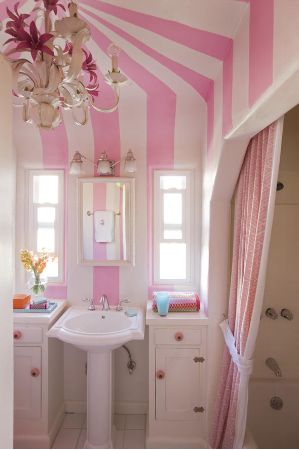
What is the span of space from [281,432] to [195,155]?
2387mm

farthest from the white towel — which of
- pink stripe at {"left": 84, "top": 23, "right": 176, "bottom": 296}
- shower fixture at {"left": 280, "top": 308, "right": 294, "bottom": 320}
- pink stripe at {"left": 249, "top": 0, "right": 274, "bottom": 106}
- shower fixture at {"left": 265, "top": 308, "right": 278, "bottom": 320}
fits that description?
pink stripe at {"left": 249, "top": 0, "right": 274, "bottom": 106}

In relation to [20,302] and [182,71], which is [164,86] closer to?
[182,71]

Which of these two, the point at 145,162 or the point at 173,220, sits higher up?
the point at 145,162

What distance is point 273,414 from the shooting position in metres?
2.40

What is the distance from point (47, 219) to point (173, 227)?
47.8 inches

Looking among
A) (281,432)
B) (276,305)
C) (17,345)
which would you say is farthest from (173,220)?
(281,432)

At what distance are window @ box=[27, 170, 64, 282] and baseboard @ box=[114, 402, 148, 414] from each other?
4.27 feet

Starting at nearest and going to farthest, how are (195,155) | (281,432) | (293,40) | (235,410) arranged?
(293,40)
(235,410)
(281,432)
(195,155)

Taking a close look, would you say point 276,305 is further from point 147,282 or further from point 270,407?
point 147,282

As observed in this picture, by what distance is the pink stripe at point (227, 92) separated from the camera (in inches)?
69.3

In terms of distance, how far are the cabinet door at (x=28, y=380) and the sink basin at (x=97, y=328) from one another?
0.32 meters

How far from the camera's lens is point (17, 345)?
243 cm

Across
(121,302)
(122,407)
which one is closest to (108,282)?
(121,302)

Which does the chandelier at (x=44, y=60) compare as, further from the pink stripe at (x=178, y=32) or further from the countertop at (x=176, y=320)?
the countertop at (x=176, y=320)
